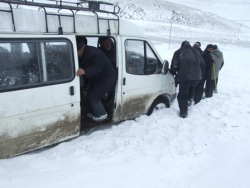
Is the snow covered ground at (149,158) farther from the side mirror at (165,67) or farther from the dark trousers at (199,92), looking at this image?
the dark trousers at (199,92)

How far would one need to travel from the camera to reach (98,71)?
150 inches

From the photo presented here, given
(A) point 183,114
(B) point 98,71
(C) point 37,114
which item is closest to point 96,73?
(B) point 98,71

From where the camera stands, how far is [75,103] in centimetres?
356

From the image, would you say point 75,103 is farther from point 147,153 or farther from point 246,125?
point 246,125

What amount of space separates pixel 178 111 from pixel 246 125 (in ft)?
4.80

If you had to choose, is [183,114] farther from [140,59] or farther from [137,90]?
[140,59]

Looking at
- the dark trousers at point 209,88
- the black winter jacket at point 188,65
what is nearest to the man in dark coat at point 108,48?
the black winter jacket at point 188,65

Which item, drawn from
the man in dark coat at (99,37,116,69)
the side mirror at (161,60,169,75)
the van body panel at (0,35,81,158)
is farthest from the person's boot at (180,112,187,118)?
the van body panel at (0,35,81,158)

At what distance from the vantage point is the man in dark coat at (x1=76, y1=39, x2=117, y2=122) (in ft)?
12.5

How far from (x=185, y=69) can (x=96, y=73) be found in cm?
211

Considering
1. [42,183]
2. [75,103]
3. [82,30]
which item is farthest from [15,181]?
[82,30]

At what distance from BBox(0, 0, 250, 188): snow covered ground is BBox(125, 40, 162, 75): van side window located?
39.9 inches

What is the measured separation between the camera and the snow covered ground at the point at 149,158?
297cm

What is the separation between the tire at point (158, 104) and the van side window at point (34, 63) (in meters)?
2.19
